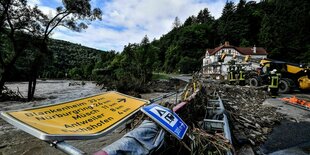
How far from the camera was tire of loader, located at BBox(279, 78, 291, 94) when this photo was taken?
11182 mm

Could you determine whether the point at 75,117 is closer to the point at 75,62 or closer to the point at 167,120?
the point at 167,120

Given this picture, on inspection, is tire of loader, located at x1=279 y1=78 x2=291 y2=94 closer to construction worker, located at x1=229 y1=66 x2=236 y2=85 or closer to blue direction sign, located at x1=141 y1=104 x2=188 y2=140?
construction worker, located at x1=229 y1=66 x2=236 y2=85

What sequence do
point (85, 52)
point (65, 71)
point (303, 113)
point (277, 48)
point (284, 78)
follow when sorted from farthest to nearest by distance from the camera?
1. point (85, 52)
2. point (65, 71)
3. point (277, 48)
4. point (284, 78)
5. point (303, 113)

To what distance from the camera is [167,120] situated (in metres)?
2.04

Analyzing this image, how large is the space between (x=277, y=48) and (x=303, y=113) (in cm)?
5220

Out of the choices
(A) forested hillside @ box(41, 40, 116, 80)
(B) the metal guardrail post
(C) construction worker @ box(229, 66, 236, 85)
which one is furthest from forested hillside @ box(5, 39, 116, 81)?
(B) the metal guardrail post

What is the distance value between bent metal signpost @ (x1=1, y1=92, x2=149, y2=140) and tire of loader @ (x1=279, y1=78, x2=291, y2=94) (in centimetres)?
1179

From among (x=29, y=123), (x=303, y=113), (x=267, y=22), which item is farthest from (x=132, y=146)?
(x=267, y=22)

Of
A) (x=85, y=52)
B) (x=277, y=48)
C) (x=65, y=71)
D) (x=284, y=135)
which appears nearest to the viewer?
(x=284, y=135)

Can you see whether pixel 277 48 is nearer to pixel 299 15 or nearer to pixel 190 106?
pixel 299 15

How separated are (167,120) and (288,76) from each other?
13322 millimetres

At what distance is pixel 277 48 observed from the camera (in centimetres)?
4969

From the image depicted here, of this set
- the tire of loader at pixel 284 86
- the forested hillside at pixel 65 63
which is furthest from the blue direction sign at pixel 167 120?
the forested hillside at pixel 65 63

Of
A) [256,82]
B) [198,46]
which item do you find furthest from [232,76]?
[198,46]
